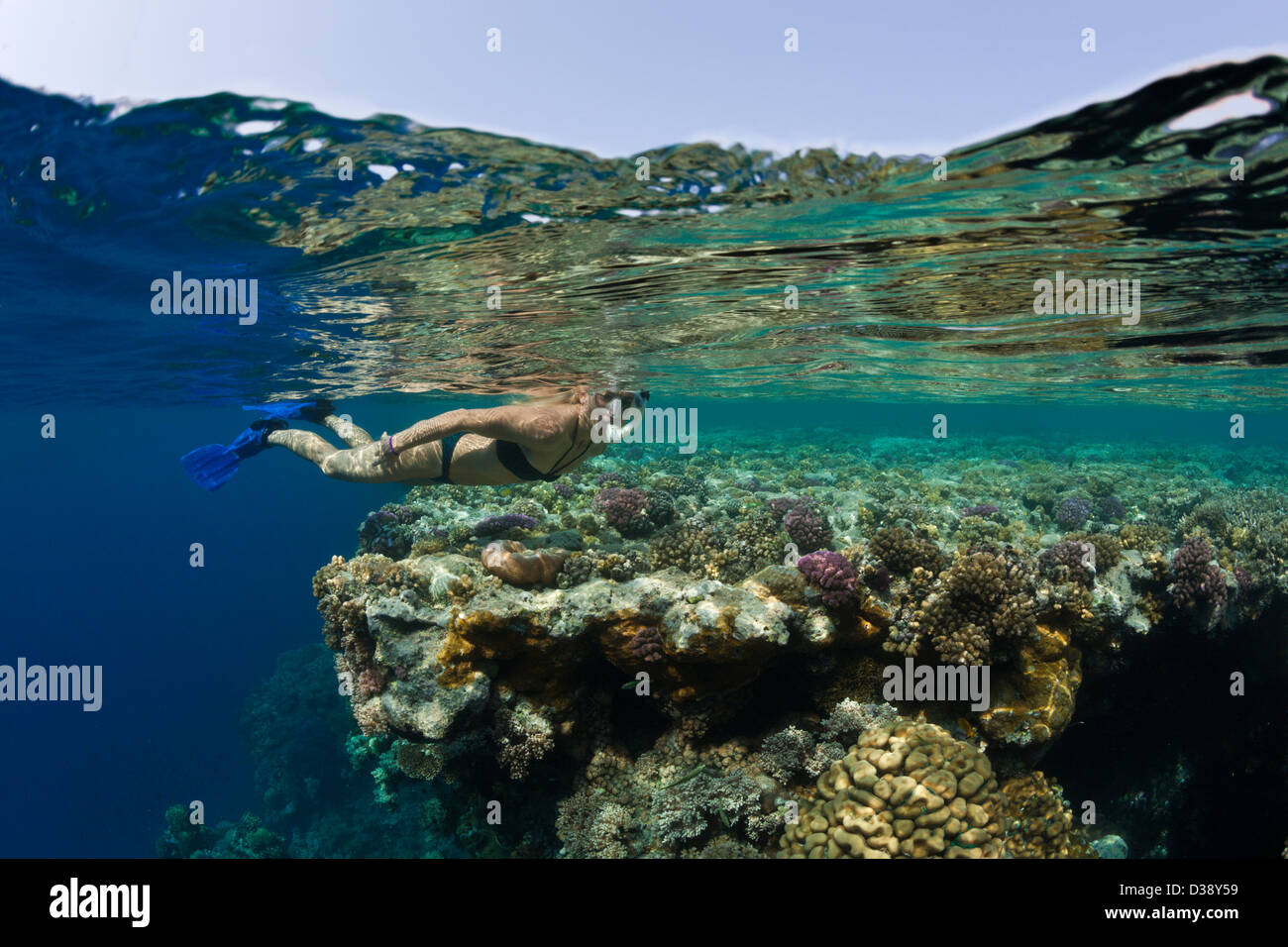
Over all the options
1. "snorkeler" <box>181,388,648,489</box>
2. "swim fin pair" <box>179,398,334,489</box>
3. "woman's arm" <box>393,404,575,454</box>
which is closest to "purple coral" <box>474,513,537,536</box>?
"snorkeler" <box>181,388,648,489</box>

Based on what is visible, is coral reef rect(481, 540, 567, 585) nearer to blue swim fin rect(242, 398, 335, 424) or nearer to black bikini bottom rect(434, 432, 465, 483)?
black bikini bottom rect(434, 432, 465, 483)

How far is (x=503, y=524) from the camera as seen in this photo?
32.4 ft

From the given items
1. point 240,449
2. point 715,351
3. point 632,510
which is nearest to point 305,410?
point 240,449

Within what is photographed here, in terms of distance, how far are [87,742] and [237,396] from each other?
32.9 m

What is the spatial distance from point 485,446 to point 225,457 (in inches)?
281

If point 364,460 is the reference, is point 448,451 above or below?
above

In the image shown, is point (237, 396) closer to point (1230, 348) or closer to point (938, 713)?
point (938, 713)

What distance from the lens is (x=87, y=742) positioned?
38.8m

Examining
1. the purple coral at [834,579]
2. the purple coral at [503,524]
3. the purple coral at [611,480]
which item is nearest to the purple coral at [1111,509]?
the purple coral at [834,579]

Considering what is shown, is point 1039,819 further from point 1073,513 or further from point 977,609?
point 1073,513

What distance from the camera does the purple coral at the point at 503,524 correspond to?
9.79 metres

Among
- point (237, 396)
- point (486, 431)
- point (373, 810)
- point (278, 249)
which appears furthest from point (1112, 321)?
point (237, 396)

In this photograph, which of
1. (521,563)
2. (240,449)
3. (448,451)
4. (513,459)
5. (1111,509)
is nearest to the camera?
(521,563)

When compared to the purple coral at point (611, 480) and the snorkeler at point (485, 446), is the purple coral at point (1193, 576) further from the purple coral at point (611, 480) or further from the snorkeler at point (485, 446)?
the purple coral at point (611, 480)
